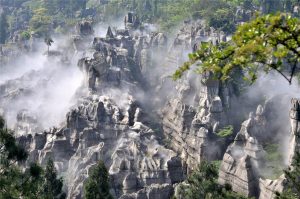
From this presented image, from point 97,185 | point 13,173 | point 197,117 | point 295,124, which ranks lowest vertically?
point 97,185

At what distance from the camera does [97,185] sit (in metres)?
36.7

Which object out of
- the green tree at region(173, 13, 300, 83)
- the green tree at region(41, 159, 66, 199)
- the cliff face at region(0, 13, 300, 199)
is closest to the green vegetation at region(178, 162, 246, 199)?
the cliff face at region(0, 13, 300, 199)

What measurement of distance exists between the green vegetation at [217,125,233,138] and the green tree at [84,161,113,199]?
61.3ft

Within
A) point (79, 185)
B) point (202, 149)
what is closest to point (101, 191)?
point (79, 185)

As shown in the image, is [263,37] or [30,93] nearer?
[263,37]

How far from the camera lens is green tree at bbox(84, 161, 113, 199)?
35500 millimetres

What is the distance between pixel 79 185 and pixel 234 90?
26712mm

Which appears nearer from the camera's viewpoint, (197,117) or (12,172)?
(12,172)

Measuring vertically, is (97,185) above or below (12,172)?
below

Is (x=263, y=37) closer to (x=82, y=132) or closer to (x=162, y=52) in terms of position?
(x=82, y=132)

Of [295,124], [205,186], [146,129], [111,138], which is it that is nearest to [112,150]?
[111,138]

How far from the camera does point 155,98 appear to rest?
70938mm

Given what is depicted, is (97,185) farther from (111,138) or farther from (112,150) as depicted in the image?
(111,138)

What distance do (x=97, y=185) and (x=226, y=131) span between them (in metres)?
21.3
